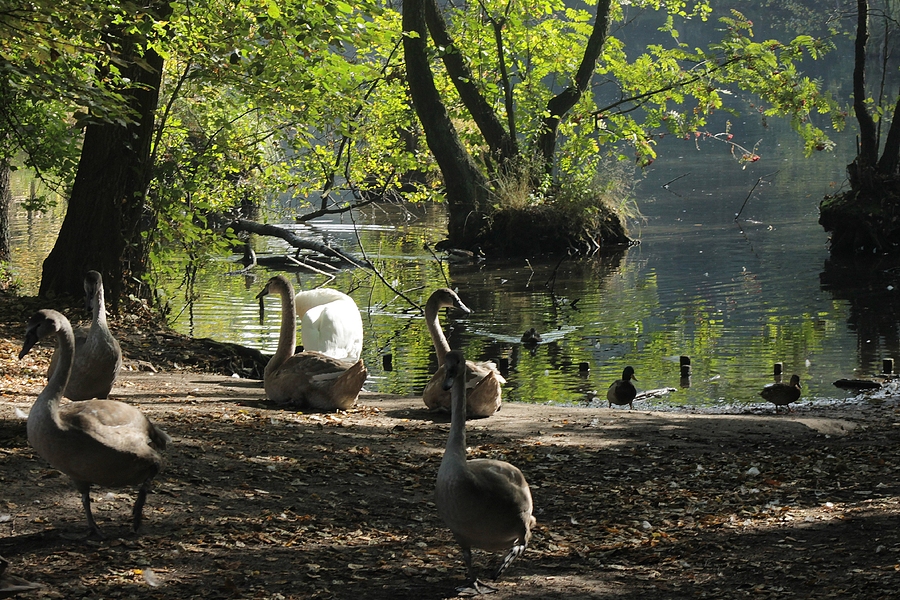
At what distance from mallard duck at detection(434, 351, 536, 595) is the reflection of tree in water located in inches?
436

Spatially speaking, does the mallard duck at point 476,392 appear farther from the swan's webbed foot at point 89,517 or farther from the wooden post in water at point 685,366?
the wooden post in water at point 685,366

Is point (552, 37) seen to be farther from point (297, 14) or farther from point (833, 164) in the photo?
point (833, 164)

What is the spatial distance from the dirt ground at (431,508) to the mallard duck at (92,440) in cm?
38

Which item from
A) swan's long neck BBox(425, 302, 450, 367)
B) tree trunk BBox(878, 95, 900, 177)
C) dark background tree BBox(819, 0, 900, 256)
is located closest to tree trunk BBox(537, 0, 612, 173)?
dark background tree BBox(819, 0, 900, 256)

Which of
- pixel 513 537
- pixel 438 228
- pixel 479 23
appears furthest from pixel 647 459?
pixel 438 228

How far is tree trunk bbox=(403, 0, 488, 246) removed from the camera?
27309 mm

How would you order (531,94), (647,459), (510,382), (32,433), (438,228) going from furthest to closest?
(438,228) → (531,94) → (510,382) → (647,459) → (32,433)

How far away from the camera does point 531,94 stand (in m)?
29.8

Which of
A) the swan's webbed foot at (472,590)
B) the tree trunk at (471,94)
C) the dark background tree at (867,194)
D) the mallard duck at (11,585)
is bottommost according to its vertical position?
the swan's webbed foot at (472,590)

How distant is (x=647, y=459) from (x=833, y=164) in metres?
42.4

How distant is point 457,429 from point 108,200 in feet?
27.0

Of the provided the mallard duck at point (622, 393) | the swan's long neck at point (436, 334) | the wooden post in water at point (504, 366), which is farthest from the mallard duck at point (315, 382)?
the wooden post in water at point (504, 366)

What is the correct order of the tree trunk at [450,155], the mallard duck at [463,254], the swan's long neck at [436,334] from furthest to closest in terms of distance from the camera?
1. the tree trunk at [450,155]
2. the mallard duck at [463,254]
3. the swan's long neck at [436,334]

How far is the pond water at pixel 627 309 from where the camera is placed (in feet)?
48.2
